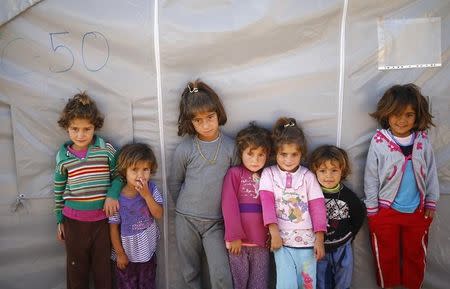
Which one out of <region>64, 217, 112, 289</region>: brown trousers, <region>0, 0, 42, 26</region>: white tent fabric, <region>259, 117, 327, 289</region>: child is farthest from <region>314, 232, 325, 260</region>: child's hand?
<region>0, 0, 42, 26</region>: white tent fabric

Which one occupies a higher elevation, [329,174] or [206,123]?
[206,123]

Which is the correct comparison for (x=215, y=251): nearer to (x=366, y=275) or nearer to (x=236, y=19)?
(x=366, y=275)

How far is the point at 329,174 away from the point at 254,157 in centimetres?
49

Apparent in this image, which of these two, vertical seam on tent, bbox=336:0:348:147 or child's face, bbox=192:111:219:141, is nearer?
child's face, bbox=192:111:219:141

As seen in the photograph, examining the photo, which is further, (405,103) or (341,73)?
(341,73)

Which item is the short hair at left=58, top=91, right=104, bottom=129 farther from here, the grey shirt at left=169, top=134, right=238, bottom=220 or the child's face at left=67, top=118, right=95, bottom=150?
the grey shirt at left=169, top=134, right=238, bottom=220

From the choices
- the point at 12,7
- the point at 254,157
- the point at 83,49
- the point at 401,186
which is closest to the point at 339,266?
the point at 401,186

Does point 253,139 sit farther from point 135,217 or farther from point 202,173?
point 135,217

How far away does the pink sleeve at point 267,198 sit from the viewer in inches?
98.0

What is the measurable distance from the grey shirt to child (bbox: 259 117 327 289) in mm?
269

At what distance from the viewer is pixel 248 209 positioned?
8.61ft

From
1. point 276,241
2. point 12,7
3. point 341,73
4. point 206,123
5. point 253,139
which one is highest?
point 12,7

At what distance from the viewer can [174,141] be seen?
9.16ft

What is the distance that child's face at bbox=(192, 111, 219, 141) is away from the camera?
8.41 ft
